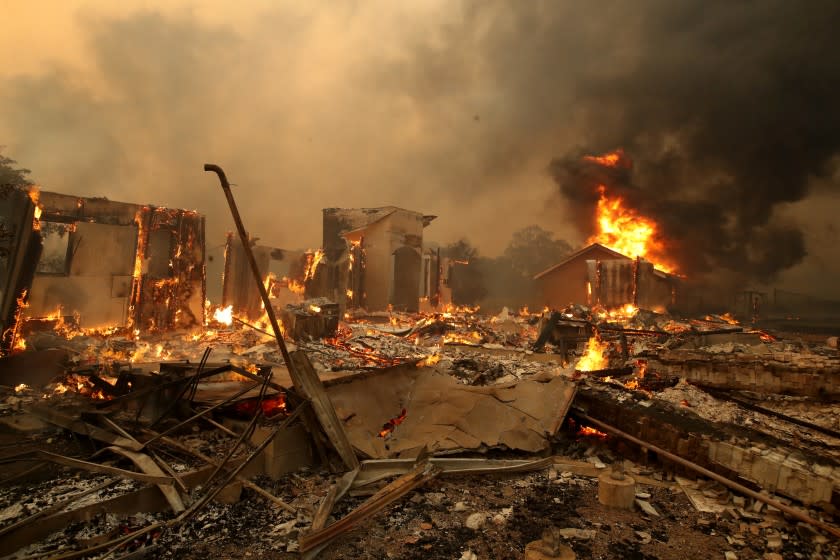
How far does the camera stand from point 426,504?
386 centimetres

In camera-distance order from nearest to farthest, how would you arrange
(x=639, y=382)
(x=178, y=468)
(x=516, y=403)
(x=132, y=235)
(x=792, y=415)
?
(x=178, y=468) → (x=516, y=403) → (x=792, y=415) → (x=639, y=382) → (x=132, y=235)

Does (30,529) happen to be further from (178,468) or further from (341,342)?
(341,342)

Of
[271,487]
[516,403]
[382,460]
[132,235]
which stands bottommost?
[271,487]

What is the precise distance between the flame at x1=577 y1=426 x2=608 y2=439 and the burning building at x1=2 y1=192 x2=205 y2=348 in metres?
13.3

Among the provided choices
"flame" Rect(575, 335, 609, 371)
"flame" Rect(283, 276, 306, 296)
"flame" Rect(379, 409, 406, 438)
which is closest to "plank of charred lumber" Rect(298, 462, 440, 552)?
"flame" Rect(379, 409, 406, 438)

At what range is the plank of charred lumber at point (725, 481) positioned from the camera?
3.34 m

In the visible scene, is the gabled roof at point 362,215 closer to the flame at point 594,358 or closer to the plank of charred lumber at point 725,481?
the flame at point 594,358

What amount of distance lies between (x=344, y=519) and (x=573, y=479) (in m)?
2.43

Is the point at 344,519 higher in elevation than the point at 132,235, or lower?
lower

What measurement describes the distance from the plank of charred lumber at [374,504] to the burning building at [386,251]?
19145 mm

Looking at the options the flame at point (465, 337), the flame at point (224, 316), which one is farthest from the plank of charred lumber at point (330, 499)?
the flame at point (224, 316)

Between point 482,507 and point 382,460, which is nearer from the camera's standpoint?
point 482,507

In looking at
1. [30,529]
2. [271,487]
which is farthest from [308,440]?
[30,529]

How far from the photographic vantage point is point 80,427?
4.77m
